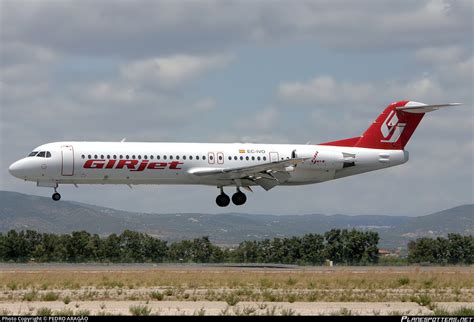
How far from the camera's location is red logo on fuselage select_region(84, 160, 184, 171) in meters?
54.7

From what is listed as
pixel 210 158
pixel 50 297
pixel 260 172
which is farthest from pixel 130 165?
pixel 50 297

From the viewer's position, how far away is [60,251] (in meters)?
75.3

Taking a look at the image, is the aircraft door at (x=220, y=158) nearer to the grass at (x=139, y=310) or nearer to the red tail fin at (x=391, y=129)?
the red tail fin at (x=391, y=129)

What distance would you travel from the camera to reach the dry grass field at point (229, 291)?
102ft

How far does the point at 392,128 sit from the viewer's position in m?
62.2

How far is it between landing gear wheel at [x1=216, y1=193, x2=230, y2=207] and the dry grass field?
10.2 meters

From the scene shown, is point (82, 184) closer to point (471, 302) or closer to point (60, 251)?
point (60, 251)

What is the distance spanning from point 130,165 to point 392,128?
17.2m

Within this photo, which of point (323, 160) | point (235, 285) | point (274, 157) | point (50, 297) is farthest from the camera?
point (323, 160)

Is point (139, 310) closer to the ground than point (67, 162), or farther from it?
closer to the ground

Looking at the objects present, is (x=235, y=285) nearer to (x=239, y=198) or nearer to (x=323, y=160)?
(x=239, y=198)

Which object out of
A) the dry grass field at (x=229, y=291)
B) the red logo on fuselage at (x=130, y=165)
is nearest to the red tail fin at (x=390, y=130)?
the red logo on fuselage at (x=130, y=165)

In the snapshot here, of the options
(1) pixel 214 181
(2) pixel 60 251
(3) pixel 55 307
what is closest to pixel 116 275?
(3) pixel 55 307

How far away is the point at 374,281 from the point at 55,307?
16178 mm
